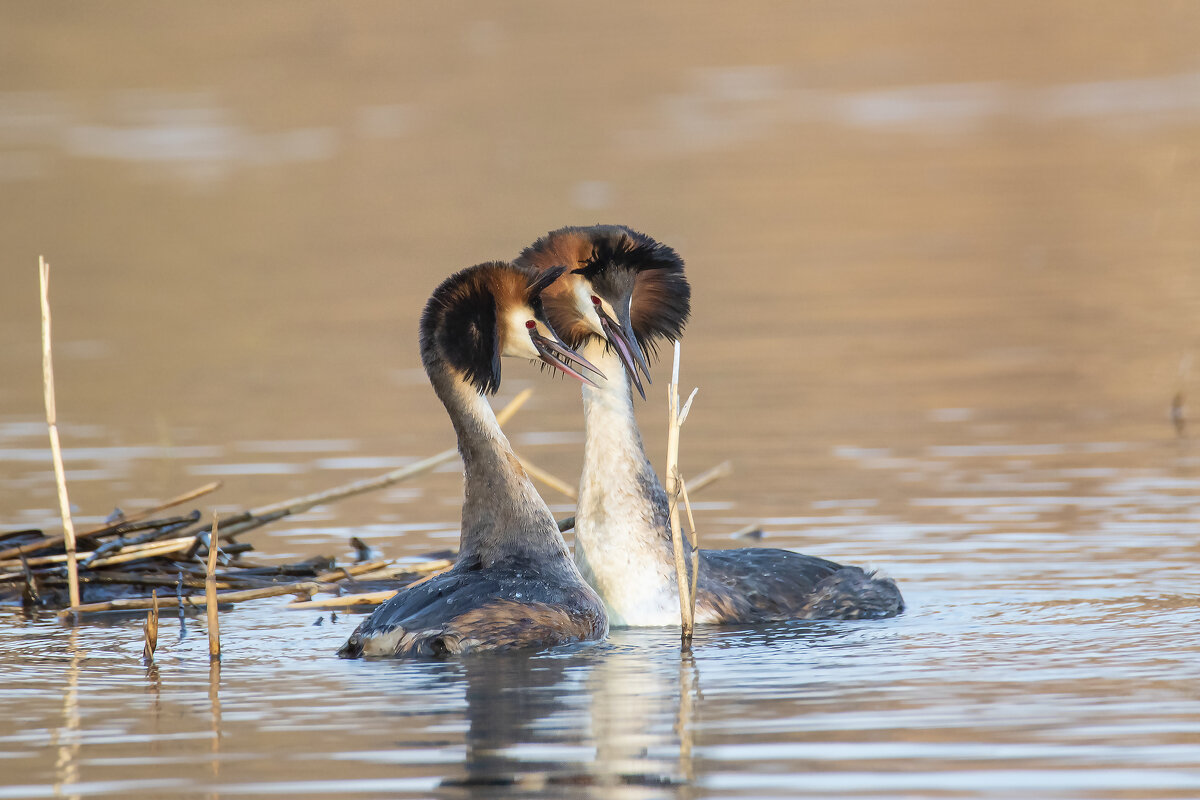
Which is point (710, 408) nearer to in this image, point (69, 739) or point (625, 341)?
point (625, 341)

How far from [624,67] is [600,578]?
137 ft

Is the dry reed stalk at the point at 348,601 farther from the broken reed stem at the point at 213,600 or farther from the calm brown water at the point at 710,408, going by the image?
the broken reed stem at the point at 213,600

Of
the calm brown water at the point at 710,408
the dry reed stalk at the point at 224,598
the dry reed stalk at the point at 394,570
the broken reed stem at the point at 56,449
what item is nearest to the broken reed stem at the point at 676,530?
the calm brown water at the point at 710,408

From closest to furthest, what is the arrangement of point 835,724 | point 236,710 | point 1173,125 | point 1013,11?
point 835,724, point 236,710, point 1173,125, point 1013,11

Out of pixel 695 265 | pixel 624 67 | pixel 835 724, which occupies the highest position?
pixel 624 67

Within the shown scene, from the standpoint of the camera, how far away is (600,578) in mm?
9273

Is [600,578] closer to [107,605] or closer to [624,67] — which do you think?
[107,605]

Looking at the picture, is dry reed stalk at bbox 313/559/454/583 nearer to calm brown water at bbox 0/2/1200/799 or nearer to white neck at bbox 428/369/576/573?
calm brown water at bbox 0/2/1200/799

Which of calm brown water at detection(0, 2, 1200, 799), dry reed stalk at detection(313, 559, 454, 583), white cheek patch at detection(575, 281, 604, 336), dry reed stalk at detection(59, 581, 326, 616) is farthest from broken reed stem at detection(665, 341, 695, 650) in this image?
dry reed stalk at detection(59, 581, 326, 616)

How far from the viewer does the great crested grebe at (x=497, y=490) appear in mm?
8414

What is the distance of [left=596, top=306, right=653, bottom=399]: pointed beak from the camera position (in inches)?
361

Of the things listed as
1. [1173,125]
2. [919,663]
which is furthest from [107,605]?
[1173,125]

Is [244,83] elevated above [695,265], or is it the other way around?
[244,83]

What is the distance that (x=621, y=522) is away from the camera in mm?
9242
